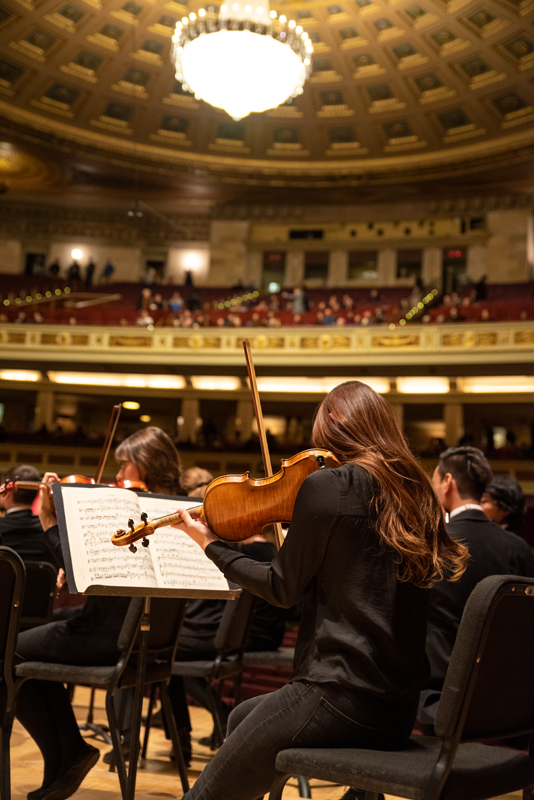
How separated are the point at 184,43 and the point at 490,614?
1081 centimetres

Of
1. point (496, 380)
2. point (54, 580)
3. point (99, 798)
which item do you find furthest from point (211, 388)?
point (99, 798)

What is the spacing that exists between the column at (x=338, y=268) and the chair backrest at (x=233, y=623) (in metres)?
16.7

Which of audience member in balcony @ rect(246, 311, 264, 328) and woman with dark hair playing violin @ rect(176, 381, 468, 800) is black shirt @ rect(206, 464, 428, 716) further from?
audience member in balcony @ rect(246, 311, 264, 328)

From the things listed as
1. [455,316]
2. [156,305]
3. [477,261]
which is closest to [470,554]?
[455,316]

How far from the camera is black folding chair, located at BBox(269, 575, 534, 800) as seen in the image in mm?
1484

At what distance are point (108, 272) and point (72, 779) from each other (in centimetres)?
1819

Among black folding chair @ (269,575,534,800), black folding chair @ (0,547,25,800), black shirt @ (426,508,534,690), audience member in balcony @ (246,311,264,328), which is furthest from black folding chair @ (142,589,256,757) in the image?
audience member in balcony @ (246,311,264,328)

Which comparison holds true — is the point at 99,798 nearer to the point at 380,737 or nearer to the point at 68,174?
the point at 380,737

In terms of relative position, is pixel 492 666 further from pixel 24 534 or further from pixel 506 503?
pixel 24 534

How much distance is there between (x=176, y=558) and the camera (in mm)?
2346

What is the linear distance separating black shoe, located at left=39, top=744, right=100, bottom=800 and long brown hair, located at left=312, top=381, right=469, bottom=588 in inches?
65.5

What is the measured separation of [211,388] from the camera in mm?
16281

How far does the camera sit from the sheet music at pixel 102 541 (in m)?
2.10

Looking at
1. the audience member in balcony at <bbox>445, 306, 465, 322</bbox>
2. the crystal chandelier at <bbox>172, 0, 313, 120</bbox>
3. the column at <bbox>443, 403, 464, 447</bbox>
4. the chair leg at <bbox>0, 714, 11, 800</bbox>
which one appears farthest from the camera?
the column at <bbox>443, 403, 464, 447</bbox>
